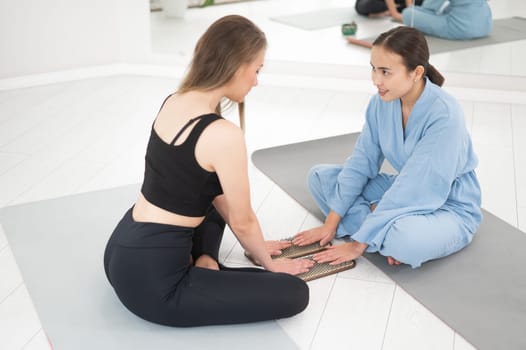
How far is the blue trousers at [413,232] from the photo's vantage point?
2.34 m

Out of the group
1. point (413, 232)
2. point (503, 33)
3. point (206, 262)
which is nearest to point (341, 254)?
point (413, 232)

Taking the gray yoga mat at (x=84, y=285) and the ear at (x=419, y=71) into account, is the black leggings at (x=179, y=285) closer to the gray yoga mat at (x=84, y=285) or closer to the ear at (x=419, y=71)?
the gray yoga mat at (x=84, y=285)

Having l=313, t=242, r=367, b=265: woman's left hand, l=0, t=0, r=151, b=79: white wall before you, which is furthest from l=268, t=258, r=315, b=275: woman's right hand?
l=0, t=0, r=151, b=79: white wall

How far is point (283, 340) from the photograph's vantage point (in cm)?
208

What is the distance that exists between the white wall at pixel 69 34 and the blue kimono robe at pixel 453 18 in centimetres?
168

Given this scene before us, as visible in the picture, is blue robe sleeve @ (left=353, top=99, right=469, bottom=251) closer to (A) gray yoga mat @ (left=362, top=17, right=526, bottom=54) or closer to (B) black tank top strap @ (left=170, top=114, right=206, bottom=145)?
(B) black tank top strap @ (left=170, top=114, right=206, bottom=145)

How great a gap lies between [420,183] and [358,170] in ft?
1.03

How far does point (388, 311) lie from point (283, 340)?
0.37m

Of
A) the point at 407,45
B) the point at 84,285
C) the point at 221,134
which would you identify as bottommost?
the point at 84,285

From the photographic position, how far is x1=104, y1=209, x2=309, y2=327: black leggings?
6.62 feet

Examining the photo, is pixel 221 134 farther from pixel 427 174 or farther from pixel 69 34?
pixel 69 34

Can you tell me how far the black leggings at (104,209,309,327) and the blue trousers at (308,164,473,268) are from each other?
43 centimetres

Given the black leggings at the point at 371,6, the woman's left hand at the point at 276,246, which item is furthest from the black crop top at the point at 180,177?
the black leggings at the point at 371,6

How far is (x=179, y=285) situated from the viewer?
2027 mm
